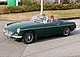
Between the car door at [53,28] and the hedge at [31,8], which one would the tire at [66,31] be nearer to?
the car door at [53,28]

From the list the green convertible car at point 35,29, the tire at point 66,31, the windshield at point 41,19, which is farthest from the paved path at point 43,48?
the windshield at point 41,19

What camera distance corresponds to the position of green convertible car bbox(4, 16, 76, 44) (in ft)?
25.9

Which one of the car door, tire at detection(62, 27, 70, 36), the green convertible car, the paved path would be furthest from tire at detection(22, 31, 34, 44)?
tire at detection(62, 27, 70, 36)

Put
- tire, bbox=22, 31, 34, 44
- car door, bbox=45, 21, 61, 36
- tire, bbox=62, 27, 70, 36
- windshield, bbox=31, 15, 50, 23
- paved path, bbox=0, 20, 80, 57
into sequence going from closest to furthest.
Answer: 1. paved path, bbox=0, 20, 80, 57
2. tire, bbox=22, 31, 34, 44
3. car door, bbox=45, 21, 61, 36
4. windshield, bbox=31, 15, 50, 23
5. tire, bbox=62, 27, 70, 36

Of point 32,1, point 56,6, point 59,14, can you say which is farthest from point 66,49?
point 32,1

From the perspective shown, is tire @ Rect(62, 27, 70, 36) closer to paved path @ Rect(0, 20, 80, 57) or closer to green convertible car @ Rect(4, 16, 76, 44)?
green convertible car @ Rect(4, 16, 76, 44)

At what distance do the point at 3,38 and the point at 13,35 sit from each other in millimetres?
1175

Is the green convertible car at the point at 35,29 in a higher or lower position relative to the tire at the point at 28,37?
higher

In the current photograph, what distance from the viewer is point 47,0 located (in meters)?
23.0

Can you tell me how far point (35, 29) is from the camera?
27.0 feet

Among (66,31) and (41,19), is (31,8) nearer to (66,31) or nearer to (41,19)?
(66,31)

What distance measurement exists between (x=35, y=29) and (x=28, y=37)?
0.43 m

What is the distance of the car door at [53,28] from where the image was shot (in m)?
8.69

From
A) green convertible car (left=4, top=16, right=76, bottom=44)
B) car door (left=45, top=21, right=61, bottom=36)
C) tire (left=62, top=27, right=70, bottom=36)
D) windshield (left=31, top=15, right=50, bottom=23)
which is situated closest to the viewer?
green convertible car (left=4, top=16, right=76, bottom=44)
